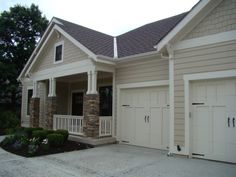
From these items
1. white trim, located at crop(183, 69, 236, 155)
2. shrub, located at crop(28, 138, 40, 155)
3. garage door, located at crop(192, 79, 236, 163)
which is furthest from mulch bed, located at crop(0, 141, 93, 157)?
garage door, located at crop(192, 79, 236, 163)

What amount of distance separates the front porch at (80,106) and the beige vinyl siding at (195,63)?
3519 millimetres

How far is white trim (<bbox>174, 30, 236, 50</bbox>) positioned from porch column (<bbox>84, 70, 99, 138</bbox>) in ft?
12.6

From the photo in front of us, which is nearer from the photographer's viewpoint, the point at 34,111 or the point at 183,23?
the point at 183,23

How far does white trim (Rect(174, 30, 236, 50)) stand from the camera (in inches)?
242

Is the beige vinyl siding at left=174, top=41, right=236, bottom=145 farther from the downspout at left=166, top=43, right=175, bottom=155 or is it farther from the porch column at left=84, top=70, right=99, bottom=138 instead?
the porch column at left=84, top=70, right=99, bottom=138

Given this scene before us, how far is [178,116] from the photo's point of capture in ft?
23.0

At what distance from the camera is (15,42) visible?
2097 centimetres

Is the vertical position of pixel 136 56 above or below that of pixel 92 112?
above

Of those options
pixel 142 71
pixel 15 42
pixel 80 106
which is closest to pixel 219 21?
pixel 142 71

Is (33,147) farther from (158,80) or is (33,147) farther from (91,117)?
(158,80)

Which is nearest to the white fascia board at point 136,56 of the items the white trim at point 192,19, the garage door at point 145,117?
the white trim at point 192,19

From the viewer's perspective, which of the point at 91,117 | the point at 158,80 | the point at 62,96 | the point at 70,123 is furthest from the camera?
the point at 62,96

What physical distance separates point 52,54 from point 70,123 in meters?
4.15

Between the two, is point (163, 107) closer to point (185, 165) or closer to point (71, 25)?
point (185, 165)
